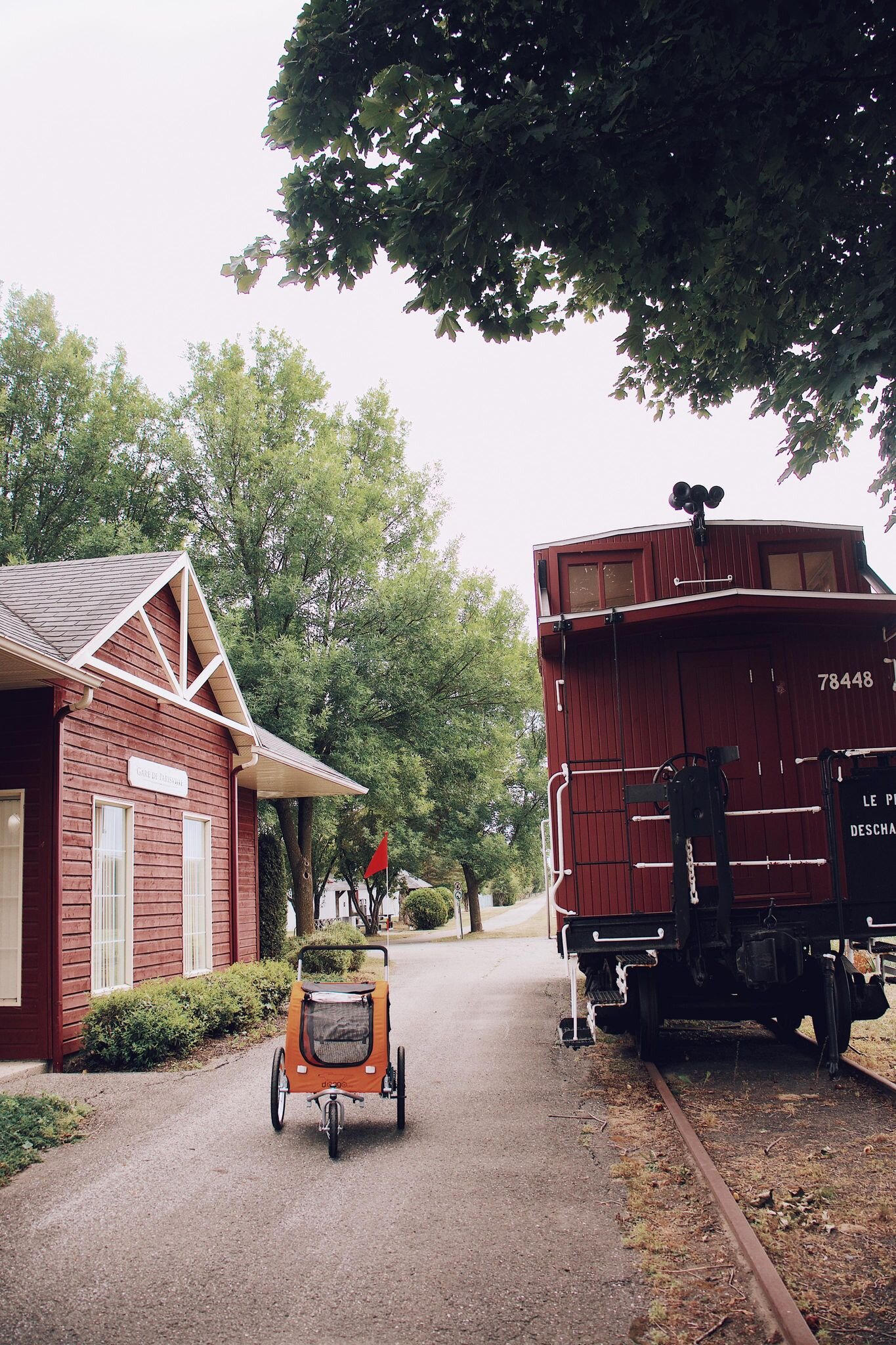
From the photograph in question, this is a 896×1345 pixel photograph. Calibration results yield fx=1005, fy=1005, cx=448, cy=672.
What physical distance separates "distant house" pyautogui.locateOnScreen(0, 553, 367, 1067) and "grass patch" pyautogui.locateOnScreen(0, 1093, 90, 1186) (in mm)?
1912

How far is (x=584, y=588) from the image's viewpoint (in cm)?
897

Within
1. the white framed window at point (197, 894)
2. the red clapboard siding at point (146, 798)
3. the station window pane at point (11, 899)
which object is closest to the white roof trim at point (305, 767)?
the red clapboard siding at point (146, 798)

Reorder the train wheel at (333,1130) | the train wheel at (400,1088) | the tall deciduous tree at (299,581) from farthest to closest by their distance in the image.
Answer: the tall deciduous tree at (299,581)
the train wheel at (400,1088)
the train wheel at (333,1130)

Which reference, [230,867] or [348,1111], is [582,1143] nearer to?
[348,1111]

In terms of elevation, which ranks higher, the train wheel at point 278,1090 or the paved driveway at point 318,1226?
the train wheel at point 278,1090

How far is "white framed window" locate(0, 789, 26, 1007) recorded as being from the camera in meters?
9.34

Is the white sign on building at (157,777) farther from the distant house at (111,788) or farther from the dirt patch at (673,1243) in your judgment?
the dirt patch at (673,1243)

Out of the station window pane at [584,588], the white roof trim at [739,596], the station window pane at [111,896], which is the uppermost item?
the station window pane at [584,588]

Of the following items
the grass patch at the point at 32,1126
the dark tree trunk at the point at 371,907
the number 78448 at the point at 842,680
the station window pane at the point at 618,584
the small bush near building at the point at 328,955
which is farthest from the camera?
the dark tree trunk at the point at 371,907

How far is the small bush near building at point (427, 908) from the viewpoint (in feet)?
143

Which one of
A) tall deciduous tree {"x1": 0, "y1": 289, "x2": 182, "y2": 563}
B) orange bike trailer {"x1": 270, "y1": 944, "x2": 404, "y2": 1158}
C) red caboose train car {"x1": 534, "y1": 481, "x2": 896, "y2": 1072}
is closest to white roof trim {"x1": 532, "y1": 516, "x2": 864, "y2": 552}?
red caboose train car {"x1": 534, "y1": 481, "x2": 896, "y2": 1072}

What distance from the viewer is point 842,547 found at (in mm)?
8781

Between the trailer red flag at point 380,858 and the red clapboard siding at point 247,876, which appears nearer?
the red clapboard siding at point 247,876

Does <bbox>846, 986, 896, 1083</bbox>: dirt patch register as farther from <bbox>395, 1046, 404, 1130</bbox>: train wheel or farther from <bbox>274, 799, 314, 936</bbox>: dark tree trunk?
<bbox>274, 799, 314, 936</bbox>: dark tree trunk
